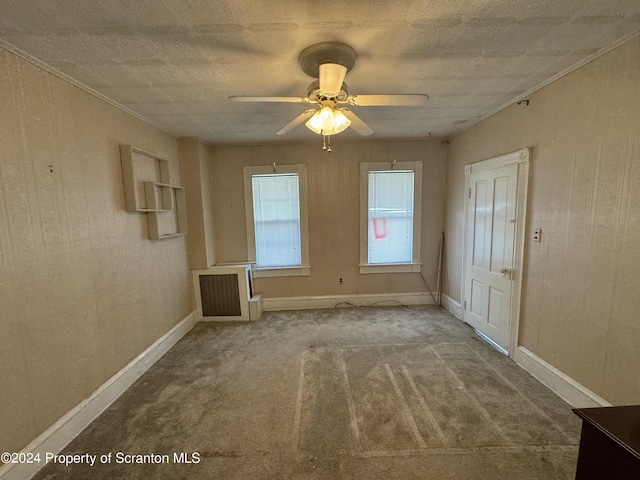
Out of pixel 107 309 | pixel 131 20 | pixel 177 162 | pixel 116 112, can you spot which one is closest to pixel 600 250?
pixel 131 20

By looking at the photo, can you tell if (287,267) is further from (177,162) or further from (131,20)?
(131,20)

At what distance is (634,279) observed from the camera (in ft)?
5.33

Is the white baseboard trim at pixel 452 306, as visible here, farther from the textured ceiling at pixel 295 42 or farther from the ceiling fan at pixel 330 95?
the ceiling fan at pixel 330 95

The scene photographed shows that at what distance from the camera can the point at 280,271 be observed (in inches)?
162

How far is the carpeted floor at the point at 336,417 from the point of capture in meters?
1.58

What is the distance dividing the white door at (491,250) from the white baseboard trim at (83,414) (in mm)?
3605

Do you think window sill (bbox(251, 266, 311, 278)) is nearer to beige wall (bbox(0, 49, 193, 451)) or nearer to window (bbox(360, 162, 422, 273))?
window (bbox(360, 162, 422, 273))

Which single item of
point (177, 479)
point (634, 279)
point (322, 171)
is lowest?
point (177, 479)

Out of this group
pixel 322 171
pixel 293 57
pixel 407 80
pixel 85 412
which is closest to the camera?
pixel 293 57

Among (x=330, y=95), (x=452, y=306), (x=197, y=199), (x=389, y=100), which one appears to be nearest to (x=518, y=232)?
(x=452, y=306)

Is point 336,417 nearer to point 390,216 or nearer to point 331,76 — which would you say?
point 331,76

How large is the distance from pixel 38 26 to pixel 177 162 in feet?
7.04

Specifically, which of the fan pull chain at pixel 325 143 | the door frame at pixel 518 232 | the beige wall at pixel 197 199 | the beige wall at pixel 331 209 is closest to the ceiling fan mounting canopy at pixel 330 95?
the fan pull chain at pixel 325 143

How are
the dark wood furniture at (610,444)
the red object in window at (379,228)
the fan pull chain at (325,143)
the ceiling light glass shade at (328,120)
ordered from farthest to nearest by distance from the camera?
the red object in window at (379,228) → the fan pull chain at (325,143) → the ceiling light glass shade at (328,120) → the dark wood furniture at (610,444)
